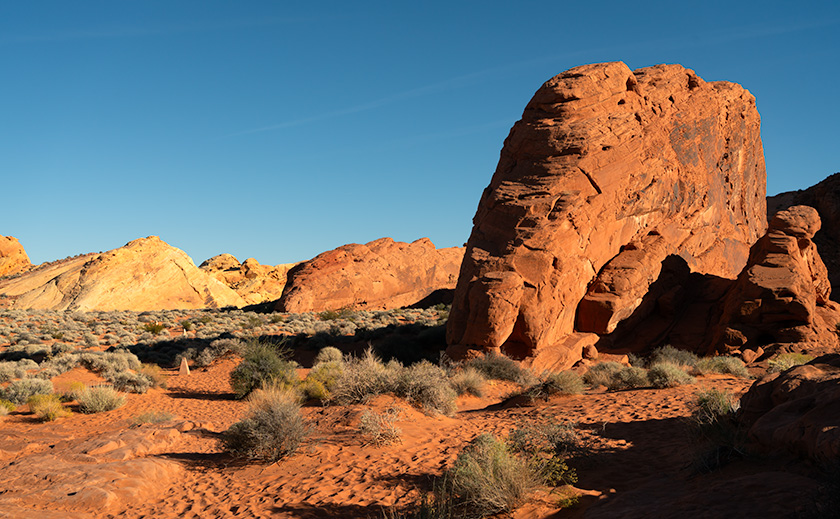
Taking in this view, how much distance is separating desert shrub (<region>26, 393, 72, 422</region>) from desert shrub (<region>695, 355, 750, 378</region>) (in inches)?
612

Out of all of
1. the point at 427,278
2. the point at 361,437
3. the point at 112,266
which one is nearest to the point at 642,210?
the point at 361,437

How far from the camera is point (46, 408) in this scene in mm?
12219

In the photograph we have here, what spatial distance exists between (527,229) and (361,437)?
33.2 feet

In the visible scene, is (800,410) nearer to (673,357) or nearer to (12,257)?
(673,357)

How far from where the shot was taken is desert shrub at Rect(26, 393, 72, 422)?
1220 cm

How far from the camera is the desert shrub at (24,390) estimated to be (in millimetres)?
13609

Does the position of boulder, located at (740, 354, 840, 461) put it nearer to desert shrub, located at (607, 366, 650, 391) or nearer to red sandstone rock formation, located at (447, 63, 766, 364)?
desert shrub, located at (607, 366, 650, 391)

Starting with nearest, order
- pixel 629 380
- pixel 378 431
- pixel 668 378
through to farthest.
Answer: pixel 378 431, pixel 668 378, pixel 629 380

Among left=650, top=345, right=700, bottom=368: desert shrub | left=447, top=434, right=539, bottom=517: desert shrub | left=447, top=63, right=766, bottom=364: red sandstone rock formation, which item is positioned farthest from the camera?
left=447, top=63, right=766, bottom=364: red sandstone rock formation

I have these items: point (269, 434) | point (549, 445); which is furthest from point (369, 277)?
point (549, 445)

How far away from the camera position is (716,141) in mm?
22297

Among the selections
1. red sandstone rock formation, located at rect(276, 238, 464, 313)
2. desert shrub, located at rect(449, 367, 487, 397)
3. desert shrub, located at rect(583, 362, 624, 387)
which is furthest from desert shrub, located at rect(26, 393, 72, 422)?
red sandstone rock formation, located at rect(276, 238, 464, 313)

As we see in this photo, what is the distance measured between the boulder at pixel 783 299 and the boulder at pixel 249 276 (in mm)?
45808

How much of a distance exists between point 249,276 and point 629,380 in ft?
203
